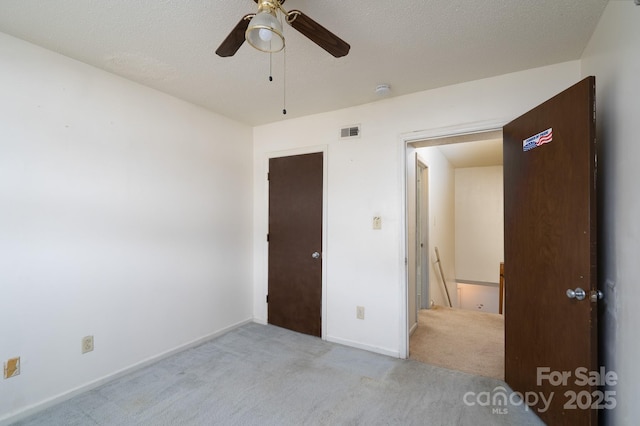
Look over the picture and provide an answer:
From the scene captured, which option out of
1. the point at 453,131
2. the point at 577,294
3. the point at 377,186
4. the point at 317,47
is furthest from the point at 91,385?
the point at 453,131

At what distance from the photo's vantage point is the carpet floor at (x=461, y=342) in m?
2.65

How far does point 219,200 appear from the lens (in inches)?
132

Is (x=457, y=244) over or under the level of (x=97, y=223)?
under

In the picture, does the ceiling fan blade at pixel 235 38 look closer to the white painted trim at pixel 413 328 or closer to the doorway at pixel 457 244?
the doorway at pixel 457 244

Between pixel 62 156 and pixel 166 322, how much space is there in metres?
1.65

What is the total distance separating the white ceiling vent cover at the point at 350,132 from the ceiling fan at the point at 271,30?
154 cm

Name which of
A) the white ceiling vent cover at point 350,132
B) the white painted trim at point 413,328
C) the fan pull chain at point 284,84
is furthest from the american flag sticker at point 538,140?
the white painted trim at point 413,328

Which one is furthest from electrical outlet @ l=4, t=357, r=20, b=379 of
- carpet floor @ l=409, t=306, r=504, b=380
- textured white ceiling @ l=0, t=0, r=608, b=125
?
carpet floor @ l=409, t=306, r=504, b=380

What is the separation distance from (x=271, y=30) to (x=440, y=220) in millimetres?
4902

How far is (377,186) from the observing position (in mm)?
2953

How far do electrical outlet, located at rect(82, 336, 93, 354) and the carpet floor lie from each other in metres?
2.72

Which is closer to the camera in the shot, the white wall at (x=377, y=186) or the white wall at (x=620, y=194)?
the white wall at (x=620, y=194)

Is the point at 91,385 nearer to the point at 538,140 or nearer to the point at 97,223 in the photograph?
the point at 97,223

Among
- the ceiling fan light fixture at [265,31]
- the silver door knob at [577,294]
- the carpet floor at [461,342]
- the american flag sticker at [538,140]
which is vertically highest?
the ceiling fan light fixture at [265,31]
